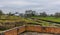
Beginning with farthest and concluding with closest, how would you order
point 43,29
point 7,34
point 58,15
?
point 58,15 → point 43,29 → point 7,34

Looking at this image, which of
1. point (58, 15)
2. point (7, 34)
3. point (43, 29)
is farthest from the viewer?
point (58, 15)

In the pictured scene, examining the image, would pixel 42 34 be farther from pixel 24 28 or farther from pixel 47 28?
pixel 24 28

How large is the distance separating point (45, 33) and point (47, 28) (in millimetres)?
169

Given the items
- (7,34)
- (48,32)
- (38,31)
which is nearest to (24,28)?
(38,31)

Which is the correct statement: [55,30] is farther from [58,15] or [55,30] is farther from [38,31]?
[58,15]

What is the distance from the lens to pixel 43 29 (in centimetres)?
447

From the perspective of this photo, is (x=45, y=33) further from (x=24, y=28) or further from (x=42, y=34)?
(x=24, y=28)

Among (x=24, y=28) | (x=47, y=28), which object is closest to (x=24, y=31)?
(x=24, y=28)

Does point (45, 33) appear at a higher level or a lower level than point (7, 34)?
lower

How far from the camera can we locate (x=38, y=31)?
4.48m

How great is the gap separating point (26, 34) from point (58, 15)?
28723mm

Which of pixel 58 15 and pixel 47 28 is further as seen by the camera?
pixel 58 15

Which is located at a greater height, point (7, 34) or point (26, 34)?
point (7, 34)

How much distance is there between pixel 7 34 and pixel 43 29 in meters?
1.83
